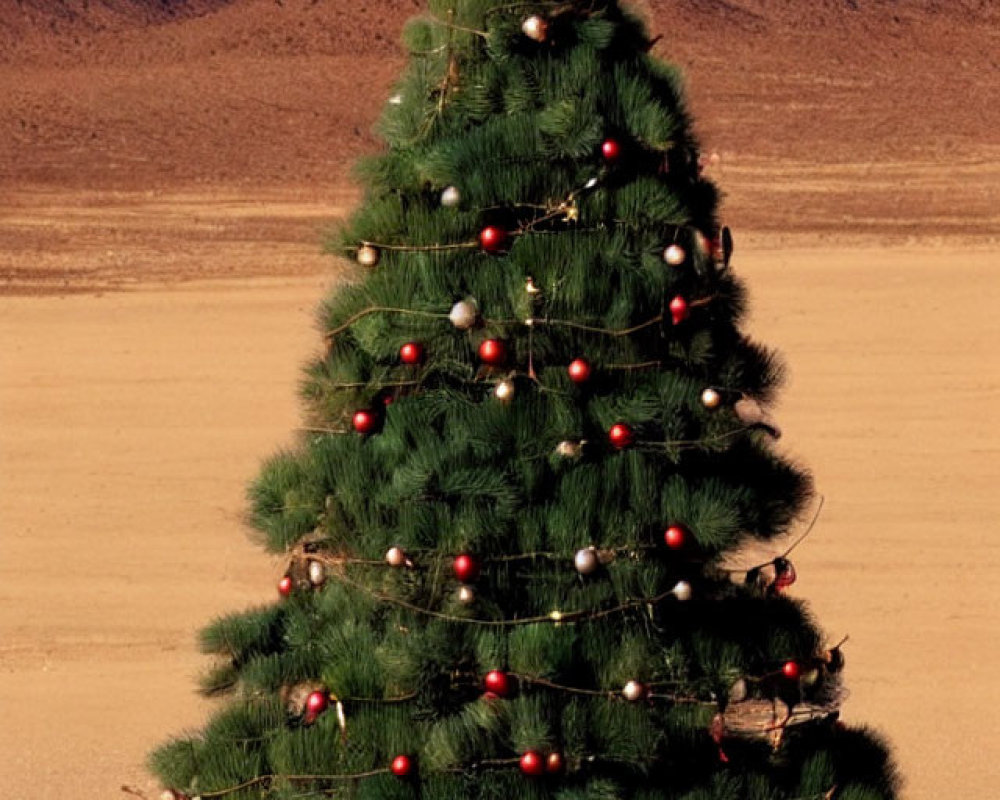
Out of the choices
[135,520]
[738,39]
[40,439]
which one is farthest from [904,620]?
[738,39]

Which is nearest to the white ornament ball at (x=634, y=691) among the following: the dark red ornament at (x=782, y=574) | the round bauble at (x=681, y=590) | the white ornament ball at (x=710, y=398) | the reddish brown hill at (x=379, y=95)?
the round bauble at (x=681, y=590)

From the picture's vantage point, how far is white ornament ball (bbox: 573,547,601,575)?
372cm

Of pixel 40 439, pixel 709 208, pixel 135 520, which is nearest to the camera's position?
pixel 709 208

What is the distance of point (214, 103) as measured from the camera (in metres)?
15.2

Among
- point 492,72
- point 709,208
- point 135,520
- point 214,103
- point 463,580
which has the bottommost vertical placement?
point 463,580

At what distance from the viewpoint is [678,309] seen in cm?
380

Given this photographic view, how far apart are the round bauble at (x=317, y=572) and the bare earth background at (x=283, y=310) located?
16.1 feet

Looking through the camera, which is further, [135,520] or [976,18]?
[976,18]

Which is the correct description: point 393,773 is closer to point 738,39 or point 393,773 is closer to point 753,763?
point 753,763

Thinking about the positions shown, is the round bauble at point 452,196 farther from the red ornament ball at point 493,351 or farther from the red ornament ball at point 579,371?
the red ornament ball at point 579,371

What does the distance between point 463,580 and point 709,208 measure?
0.94 metres

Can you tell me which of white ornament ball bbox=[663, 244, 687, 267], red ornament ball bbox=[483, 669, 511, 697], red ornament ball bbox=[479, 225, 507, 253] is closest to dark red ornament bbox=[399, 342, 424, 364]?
red ornament ball bbox=[479, 225, 507, 253]

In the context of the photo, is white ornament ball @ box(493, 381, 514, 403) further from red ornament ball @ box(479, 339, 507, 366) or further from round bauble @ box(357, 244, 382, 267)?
round bauble @ box(357, 244, 382, 267)

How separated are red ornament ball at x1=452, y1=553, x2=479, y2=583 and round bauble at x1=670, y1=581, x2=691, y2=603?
1.31 feet
